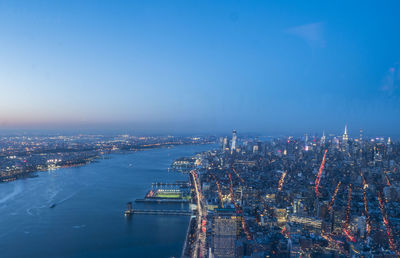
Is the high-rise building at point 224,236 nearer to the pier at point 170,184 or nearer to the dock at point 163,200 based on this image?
the dock at point 163,200

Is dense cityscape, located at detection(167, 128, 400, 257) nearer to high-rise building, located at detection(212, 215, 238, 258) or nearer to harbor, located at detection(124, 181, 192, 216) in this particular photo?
high-rise building, located at detection(212, 215, 238, 258)

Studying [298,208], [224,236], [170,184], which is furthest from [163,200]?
[298,208]

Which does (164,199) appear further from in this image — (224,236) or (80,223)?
(224,236)

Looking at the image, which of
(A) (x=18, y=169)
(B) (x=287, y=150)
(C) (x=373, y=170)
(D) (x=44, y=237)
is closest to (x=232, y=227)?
(D) (x=44, y=237)

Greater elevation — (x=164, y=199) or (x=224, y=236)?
(x=224, y=236)

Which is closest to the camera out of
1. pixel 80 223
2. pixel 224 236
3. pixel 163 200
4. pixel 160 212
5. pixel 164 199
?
pixel 224 236

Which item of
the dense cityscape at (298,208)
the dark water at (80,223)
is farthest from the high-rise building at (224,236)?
the dark water at (80,223)
